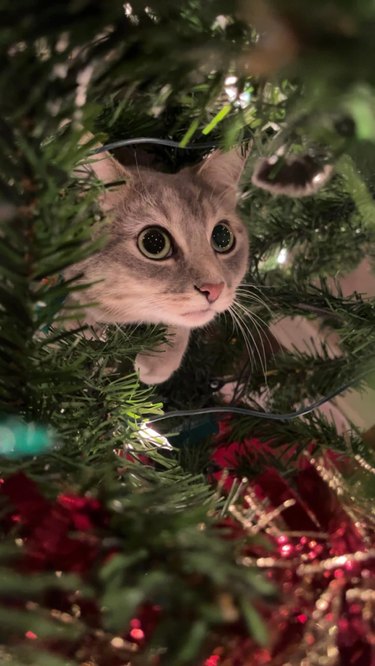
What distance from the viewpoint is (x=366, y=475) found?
0.31 metres

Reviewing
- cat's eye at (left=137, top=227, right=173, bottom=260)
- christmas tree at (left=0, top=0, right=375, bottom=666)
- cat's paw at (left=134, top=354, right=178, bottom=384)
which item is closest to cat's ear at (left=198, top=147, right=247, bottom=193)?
cat's eye at (left=137, top=227, right=173, bottom=260)

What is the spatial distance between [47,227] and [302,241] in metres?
0.59

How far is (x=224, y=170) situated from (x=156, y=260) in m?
0.24

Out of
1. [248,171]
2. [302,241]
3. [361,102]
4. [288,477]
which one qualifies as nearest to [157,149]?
[248,171]

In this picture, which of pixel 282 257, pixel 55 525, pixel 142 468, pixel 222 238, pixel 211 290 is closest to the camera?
pixel 55 525

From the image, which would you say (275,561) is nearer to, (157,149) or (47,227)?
(47,227)

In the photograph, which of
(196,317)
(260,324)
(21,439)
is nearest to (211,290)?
(196,317)

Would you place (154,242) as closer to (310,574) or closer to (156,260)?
(156,260)

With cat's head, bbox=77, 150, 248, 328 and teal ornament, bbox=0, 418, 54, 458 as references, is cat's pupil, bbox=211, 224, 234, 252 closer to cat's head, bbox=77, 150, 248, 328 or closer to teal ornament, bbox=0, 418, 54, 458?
cat's head, bbox=77, 150, 248, 328

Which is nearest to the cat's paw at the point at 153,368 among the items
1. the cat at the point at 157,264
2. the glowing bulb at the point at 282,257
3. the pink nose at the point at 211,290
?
the cat at the point at 157,264

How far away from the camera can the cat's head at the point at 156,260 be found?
0.67 m

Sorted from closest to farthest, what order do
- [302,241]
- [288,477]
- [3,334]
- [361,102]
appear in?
[361,102], [3,334], [288,477], [302,241]

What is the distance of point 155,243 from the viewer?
703 mm

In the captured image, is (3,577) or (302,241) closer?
(3,577)
